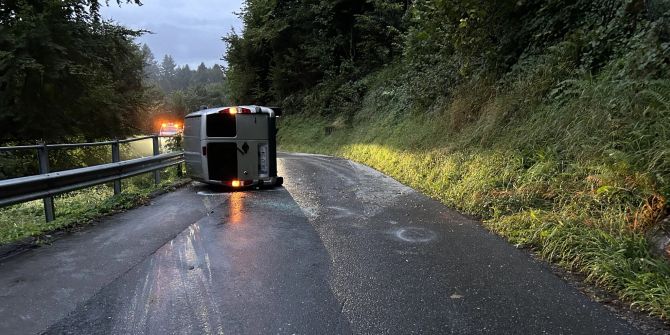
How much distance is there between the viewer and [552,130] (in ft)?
24.2

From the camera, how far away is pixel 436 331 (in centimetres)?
339

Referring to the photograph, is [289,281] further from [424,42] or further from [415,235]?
[424,42]

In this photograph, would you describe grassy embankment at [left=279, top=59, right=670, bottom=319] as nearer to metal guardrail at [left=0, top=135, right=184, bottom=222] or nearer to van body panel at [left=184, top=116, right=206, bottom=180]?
van body panel at [left=184, top=116, right=206, bottom=180]

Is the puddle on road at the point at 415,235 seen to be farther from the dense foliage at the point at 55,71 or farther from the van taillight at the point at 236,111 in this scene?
the dense foliage at the point at 55,71

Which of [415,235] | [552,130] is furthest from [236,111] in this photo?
[552,130]

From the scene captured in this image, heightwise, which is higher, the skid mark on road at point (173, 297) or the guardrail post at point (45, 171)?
the guardrail post at point (45, 171)

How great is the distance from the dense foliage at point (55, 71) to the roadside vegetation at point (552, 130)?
32.9 ft

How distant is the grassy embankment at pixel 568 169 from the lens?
4.36m

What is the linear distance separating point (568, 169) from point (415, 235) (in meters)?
2.21

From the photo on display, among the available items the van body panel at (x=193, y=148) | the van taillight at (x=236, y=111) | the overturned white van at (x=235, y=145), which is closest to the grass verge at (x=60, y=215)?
the van body panel at (x=193, y=148)

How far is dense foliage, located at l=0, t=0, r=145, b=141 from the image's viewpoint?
13.5 metres

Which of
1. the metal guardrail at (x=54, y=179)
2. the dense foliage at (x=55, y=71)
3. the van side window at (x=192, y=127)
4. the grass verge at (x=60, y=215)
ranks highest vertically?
the dense foliage at (x=55, y=71)

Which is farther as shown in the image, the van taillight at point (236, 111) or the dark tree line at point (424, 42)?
the van taillight at point (236, 111)

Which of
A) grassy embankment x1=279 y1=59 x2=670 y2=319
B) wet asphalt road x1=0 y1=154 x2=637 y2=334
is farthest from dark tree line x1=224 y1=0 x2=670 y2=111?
wet asphalt road x1=0 y1=154 x2=637 y2=334
